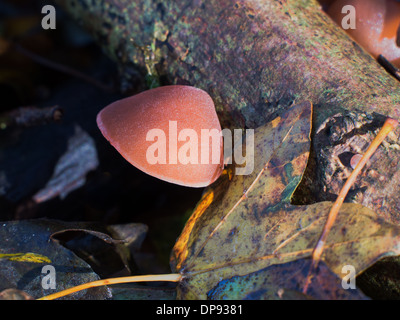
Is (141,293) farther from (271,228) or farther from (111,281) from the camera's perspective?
(271,228)

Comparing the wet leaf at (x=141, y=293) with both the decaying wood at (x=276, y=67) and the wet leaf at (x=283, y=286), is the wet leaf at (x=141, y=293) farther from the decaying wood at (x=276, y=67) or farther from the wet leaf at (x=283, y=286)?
the decaying wood at (x=276, y=67)

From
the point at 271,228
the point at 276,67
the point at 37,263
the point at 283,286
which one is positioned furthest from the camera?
the point at 276,67

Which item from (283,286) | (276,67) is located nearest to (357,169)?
(283,286)

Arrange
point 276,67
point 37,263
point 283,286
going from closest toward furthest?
point 283,286, point 37,263, point 276,67

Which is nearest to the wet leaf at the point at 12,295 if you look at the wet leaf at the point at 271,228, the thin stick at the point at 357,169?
the wet leaf at the point at 271,228

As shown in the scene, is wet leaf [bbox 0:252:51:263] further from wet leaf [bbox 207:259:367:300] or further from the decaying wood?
the decaying wood

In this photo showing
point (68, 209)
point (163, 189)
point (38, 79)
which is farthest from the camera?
point (38, 79)

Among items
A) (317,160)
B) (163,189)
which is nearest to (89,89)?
(163,189)

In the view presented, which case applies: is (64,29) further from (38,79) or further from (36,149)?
(36,149)
